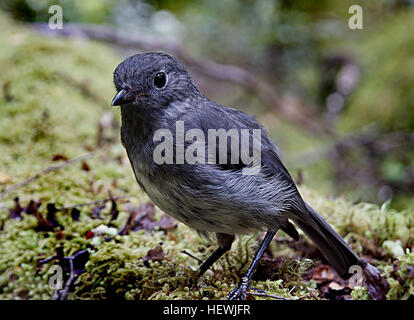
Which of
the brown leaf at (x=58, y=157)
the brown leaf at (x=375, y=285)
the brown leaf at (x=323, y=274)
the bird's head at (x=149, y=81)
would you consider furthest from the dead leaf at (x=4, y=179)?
the brown leaf at (x=375, y=285)

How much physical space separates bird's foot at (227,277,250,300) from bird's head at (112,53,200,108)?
102cm

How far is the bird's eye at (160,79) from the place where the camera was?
2.26 meters

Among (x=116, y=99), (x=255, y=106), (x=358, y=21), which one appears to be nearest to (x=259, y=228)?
(x=116, y=99)

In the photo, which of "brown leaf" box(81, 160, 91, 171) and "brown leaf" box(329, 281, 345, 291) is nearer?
"brown leaf" box(329, 281, 345, 291)

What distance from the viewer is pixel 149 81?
2.22 m

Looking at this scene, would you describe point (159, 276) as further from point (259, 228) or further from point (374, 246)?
point (374, 246)

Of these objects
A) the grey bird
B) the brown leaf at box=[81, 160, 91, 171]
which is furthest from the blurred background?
the grey bird

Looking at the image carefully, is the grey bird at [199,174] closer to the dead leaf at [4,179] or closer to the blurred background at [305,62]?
the dead leaf at [4,179]

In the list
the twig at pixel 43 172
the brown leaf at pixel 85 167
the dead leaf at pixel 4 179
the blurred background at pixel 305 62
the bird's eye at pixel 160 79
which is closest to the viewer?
the bird's eye at pixel 160 79

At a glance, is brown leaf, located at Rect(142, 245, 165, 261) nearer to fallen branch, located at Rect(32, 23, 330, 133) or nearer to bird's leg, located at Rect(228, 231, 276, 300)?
bird's leg, located at Rect(228, 231, 276, 300)

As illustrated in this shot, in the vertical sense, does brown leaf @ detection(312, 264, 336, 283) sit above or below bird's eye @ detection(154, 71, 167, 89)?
below

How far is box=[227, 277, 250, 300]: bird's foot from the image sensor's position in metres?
2.11

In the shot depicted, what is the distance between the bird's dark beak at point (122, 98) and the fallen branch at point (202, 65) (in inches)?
175

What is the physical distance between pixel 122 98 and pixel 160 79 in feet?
0.86
